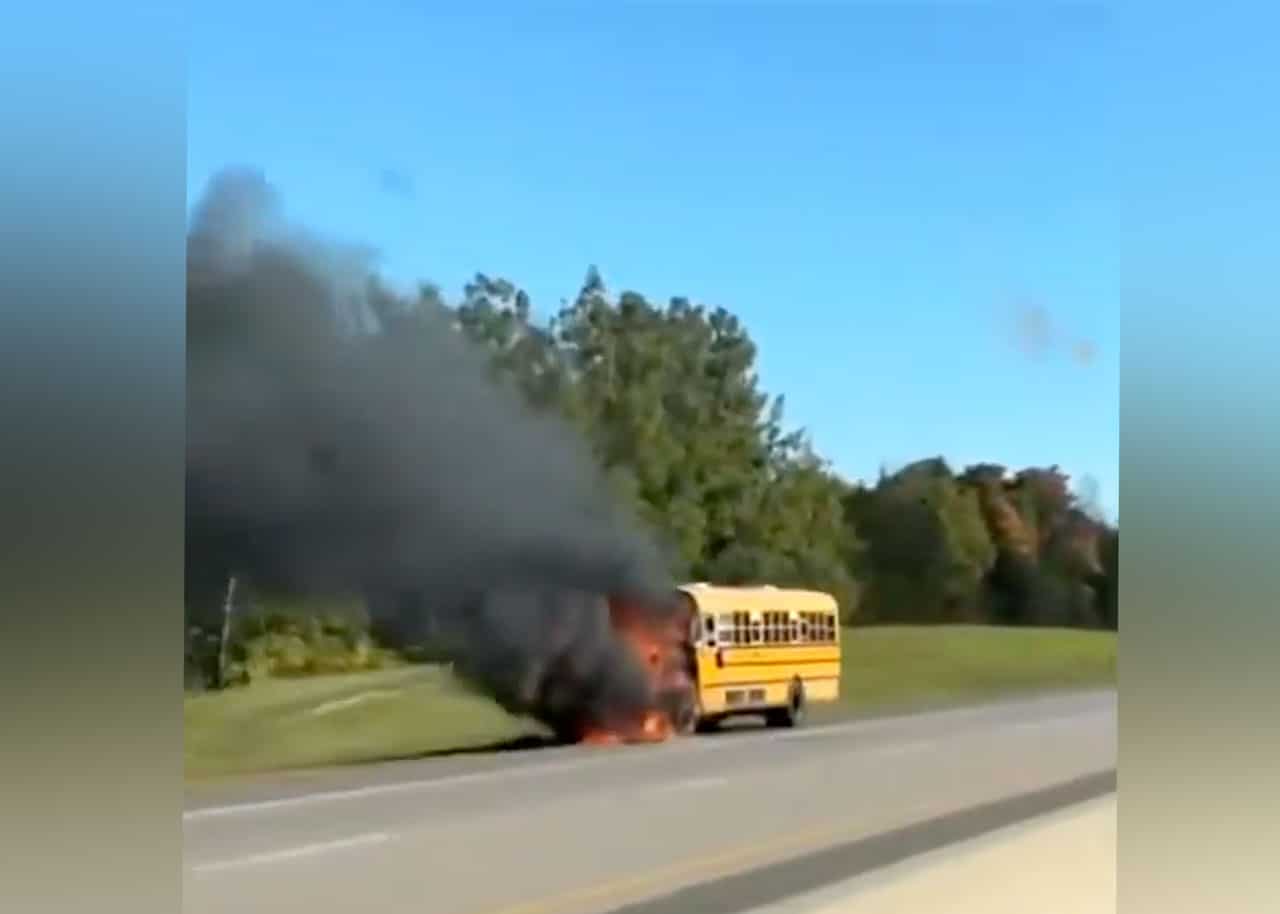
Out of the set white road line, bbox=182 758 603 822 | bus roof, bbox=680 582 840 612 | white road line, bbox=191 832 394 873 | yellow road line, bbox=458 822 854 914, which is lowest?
yellow road line, bbox=458 822 854 914

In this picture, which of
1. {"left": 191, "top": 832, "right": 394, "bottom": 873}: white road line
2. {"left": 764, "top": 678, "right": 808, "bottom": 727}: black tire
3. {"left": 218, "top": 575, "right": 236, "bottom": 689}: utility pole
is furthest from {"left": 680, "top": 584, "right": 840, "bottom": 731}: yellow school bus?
{"left": 218, "top": 575, "right": 236, "bottom": 689}: utility pole

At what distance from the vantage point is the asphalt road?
2.60 m

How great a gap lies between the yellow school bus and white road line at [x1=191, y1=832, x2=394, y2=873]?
0.54 meters

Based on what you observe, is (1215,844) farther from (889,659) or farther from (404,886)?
(404,886)

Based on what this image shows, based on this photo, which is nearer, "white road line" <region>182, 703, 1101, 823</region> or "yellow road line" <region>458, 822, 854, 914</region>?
"white road line" <region>182, 703, 1101, 823</region>

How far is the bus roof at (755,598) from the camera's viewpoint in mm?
2684

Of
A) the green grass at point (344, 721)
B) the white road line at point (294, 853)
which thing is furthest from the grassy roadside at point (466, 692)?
the white road line at point (294, 853)

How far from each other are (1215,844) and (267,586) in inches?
52.4

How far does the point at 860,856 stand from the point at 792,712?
0.25 metres

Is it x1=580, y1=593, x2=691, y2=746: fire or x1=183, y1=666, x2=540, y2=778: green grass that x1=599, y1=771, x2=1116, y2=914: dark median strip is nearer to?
x1=580, y1=593, x2=691, y2=746: fire

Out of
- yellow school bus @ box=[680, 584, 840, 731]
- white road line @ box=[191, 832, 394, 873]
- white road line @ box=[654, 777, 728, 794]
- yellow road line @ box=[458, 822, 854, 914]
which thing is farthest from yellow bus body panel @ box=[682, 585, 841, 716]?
white road line @ box=[191, 832, 394, 873]

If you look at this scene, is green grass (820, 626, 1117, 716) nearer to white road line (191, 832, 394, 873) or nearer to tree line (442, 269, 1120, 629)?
tree line (442, 269, 1120, 629)

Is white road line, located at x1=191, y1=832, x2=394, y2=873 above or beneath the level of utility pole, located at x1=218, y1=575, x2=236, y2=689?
beneath

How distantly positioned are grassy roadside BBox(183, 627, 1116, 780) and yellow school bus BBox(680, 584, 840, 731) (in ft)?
0.17
